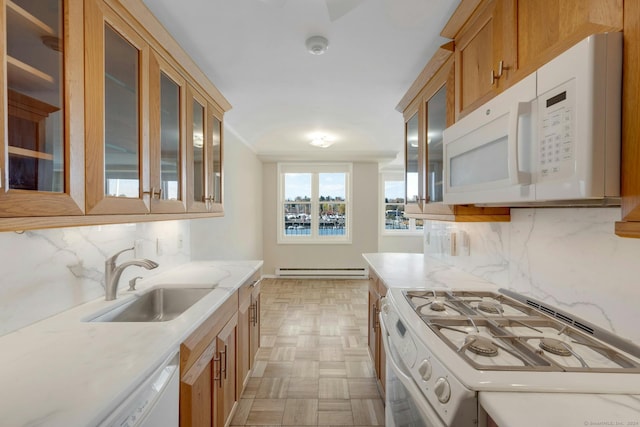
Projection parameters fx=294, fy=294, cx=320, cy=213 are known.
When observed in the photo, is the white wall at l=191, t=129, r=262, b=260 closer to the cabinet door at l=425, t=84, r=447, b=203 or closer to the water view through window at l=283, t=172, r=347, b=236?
the water view through window at l=283, t=172, r=347, b=236

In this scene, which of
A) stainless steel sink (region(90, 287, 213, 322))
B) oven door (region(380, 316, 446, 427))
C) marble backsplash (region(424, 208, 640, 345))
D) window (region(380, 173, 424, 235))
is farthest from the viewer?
window (region(380, 173, 424, 235))

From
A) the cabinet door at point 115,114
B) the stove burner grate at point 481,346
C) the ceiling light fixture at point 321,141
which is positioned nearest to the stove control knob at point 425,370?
the stove burner grate at point 481,346

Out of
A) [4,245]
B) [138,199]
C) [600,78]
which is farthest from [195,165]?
[600,78]

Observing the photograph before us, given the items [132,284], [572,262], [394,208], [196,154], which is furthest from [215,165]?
[394,208]

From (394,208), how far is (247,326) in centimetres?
530

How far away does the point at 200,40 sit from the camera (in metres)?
1.84

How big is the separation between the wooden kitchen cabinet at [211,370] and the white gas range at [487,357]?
84 cm

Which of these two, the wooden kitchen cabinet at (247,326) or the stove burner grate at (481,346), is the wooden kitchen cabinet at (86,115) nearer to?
the wooden kitchen cabinet at (247,326)

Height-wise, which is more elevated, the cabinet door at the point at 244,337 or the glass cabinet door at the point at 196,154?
the glass cabinet door at the point at 196,154

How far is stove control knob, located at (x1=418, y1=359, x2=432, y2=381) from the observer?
908mm

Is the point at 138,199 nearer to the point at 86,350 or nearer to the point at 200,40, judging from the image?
the point at 86,350

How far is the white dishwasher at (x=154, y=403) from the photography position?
2.59 ft

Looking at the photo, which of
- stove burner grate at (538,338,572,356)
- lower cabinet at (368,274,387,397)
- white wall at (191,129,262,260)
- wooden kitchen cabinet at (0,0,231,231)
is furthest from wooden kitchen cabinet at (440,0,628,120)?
white wall at (191,129,262,260)

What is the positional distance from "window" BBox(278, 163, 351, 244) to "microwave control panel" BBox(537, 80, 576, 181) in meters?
5.04
